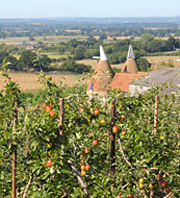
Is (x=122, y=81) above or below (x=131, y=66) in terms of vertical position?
below

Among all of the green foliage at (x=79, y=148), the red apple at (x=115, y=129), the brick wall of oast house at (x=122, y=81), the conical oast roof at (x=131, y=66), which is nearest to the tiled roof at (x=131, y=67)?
the conical oast roof at (x=131, y=66)

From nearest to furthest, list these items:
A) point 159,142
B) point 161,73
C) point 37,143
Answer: point 37,143
point 159,142
point 161,73

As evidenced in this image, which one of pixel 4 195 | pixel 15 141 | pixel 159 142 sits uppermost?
pixel 15 141

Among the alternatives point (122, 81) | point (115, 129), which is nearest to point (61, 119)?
point (115, 129)

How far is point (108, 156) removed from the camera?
140 inches

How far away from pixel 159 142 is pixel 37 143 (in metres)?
1.32

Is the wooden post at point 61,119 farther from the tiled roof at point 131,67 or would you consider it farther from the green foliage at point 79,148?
the tiled roof at point 131,67

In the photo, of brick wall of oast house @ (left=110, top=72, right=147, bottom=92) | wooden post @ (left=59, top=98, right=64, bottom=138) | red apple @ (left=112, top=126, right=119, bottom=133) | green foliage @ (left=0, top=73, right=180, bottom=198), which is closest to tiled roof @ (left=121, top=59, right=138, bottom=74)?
brick wall of oast house @ (left=110, top=72, right=147, bottom=92)

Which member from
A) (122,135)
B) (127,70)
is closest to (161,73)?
(127,70)

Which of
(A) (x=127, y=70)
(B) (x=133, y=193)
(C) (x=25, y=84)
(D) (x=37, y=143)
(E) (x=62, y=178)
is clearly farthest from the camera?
(C) (x=25, y=84)

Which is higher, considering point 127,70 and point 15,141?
point 15,141

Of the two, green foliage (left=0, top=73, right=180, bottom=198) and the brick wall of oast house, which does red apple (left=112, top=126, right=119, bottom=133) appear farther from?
the brick wall of oast house

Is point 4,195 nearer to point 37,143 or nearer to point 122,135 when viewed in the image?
point 37,143

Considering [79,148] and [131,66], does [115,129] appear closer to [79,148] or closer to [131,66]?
[79,148]
